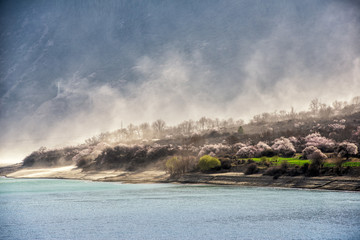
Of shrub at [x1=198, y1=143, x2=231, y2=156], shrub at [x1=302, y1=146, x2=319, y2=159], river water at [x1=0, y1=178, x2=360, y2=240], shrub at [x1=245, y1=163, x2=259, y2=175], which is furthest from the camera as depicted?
shrub at [x1=198, y1=143, x2=231, y2=156]

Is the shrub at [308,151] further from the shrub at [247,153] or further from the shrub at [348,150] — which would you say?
the shrub at [247,153]

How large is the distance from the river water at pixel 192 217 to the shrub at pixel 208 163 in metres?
31.0

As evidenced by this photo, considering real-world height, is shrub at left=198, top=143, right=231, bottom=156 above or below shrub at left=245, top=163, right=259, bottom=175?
above

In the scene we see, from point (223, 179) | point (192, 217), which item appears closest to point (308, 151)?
point (223, 179)

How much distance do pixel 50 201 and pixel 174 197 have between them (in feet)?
72.2

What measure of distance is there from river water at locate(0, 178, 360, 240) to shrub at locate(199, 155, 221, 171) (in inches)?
1220

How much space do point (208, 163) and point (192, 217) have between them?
54.6 meters

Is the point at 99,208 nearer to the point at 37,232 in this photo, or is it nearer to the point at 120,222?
the point at 120,222

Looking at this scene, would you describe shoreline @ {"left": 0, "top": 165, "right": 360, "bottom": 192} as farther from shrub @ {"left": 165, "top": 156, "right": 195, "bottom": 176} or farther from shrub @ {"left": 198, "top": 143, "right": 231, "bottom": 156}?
shrub @ {"left": 198, "top": 143, "right": 231, "bottom": 156}

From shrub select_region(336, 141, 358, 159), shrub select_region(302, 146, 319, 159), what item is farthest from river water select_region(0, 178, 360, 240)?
shrub select_region(302, 146, 319, 159)

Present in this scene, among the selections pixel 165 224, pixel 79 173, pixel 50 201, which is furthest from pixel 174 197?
pixel 79 173

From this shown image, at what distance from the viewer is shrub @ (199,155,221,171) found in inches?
4082

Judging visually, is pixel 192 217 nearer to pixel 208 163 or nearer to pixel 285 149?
pixel 208 163

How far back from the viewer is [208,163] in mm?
104375
